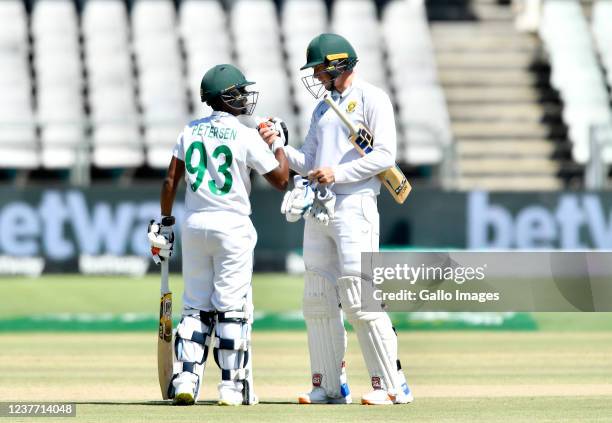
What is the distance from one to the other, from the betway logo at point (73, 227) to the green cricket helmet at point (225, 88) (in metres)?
8.24

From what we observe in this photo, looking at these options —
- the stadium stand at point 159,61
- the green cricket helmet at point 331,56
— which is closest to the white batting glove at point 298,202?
the green cricket helmet at point 331,56

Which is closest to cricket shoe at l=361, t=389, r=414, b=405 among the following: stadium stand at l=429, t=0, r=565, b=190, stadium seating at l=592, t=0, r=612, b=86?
stadium stand at l=429, t=0, r=565, b=190

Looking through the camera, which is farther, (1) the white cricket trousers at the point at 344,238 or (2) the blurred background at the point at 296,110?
(2) the blurred background at the point at 296,110

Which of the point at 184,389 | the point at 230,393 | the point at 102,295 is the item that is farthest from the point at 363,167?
the point at 102,295

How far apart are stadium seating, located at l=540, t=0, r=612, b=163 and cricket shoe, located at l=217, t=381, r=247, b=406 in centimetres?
1356

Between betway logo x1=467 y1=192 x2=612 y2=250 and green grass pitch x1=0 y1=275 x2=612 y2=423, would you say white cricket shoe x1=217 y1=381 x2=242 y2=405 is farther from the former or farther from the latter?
betway logo x1=467 y1=192 x2=612 y2=250

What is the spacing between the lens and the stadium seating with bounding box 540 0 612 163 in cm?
2144

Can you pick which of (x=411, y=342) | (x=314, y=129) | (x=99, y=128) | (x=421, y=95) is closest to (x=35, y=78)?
(x=99, y=128)

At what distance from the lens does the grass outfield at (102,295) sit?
1537 centimetres

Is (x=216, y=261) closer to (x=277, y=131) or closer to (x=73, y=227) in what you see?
(x=277, y=131)

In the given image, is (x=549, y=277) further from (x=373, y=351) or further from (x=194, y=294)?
(x=194, y=294)

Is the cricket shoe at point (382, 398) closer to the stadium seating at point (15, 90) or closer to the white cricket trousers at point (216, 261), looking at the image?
the white cricket trousers at point (216, 261)

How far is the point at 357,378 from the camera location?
972 cm

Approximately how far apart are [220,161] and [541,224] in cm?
970
